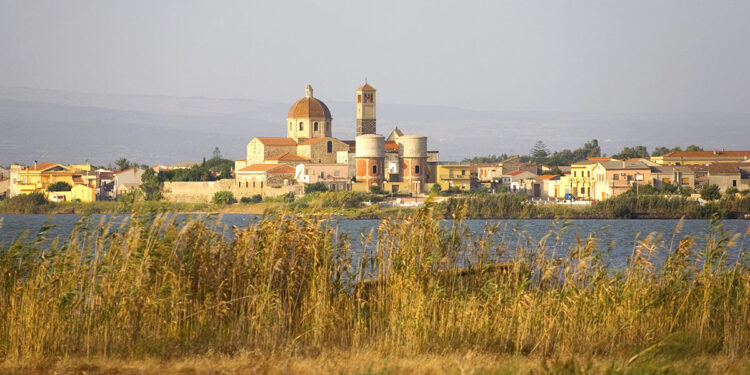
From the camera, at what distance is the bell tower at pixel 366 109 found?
8925 cm

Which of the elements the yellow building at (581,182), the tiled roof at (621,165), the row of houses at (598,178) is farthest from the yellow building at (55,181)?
the tiled roof at (621,165)

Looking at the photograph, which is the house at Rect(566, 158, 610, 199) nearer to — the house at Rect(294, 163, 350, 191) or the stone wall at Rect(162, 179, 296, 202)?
the house at Rect(294, 163, 350, 191)

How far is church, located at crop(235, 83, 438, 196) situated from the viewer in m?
71.6

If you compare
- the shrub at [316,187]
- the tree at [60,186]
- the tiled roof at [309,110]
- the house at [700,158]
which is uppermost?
the tiled roof at [309,110]

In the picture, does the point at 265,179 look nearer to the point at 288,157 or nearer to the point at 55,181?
the point at 288,157

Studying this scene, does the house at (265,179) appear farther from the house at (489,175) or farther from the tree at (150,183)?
the house at (489,175)

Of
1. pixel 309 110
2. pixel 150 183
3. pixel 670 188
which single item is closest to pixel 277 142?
pixel 309 110

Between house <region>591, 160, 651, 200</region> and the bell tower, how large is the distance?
25529 mm

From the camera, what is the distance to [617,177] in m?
67.2

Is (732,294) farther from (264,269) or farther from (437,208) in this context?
(264,269)

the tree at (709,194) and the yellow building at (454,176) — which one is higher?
the yellow building at (454,176)

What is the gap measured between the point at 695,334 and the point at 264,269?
3984 millimetres

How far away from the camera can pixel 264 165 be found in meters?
75.1

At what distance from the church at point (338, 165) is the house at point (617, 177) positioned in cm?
1222
